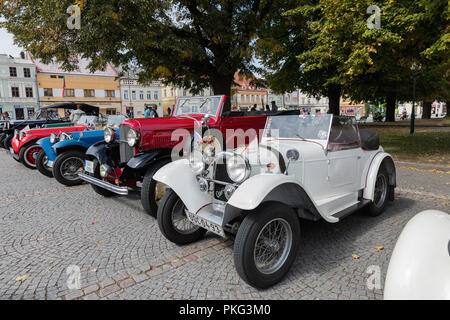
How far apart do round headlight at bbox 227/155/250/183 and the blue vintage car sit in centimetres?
427

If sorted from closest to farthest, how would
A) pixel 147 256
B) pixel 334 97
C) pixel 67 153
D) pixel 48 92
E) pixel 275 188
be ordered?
1. pixel 275 188
2. pixel 147 256
3. pixel 67 153
4. pixel 334 97
5. pixel 48 92

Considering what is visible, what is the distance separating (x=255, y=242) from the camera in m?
2.44

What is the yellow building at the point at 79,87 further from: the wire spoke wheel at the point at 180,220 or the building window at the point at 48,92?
the wire spoke wheel at the point at 180,220

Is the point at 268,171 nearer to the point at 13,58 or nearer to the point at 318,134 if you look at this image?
the point at 318,134

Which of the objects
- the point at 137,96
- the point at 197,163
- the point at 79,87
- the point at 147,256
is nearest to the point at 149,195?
the point at 147,256

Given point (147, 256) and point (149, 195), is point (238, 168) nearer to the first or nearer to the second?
point (147, 256)

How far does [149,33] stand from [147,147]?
644cm

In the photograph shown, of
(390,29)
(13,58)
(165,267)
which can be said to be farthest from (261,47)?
(13,58)

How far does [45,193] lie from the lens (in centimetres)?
587

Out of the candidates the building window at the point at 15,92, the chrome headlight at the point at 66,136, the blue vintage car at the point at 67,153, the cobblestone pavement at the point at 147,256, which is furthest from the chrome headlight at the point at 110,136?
the building window at the point at 15,92

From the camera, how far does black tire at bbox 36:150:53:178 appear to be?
7.23 meters
